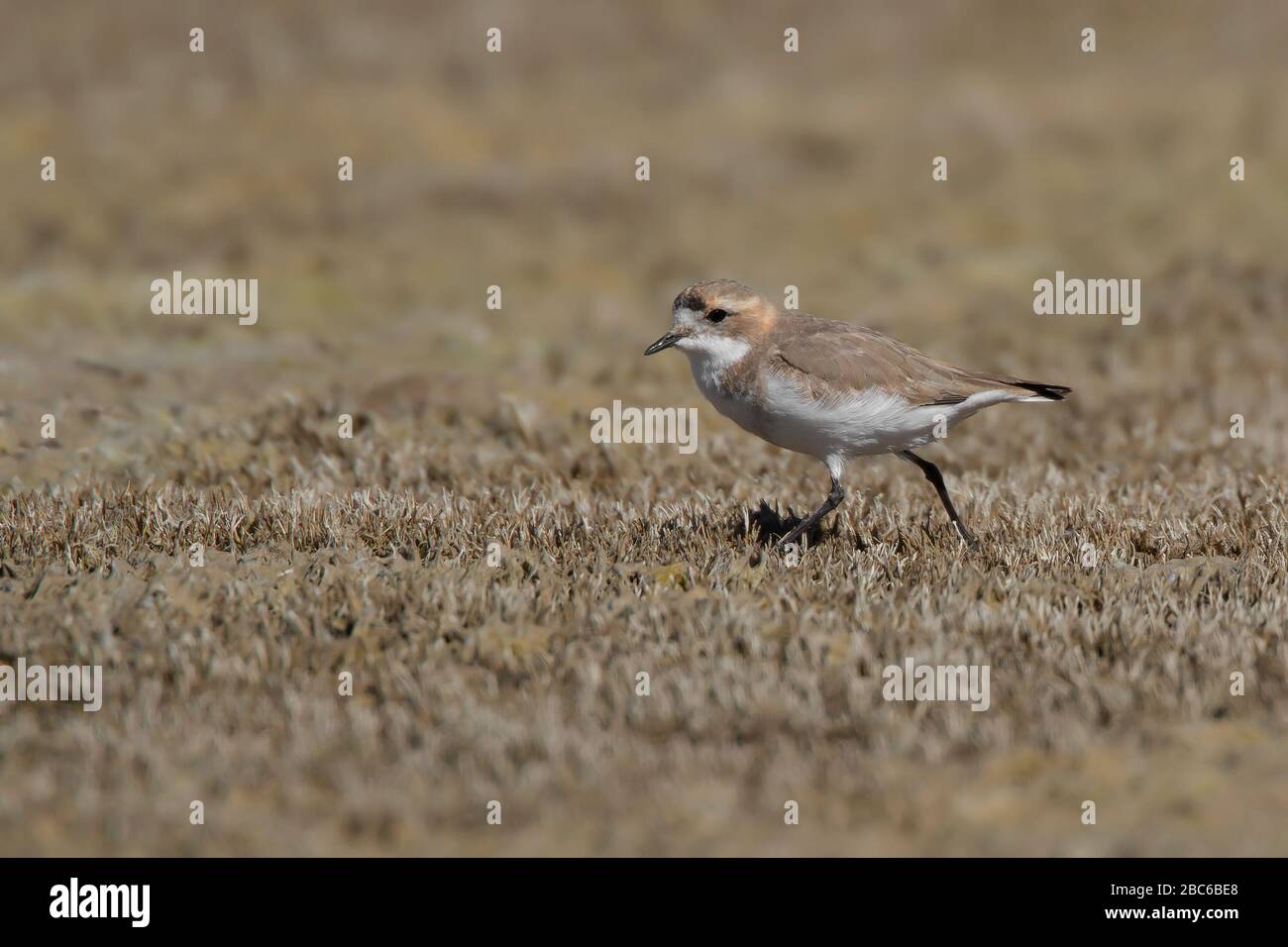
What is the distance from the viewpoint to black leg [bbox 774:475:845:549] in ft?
25.2

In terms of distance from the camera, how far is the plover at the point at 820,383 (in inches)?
303

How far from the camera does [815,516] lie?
304 inches

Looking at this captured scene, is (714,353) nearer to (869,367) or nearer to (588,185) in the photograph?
(869,367)

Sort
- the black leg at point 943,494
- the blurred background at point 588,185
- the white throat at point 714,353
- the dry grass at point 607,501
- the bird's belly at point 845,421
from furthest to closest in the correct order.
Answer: the blurred background at point 588,185 → the black leg at point 943,494 → the white throat at point 714,353 → the bird's belly at point 845,421 → the dry grass at point 607,501

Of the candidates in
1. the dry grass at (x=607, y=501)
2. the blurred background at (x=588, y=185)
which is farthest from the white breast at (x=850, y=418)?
the blurred background at (x=588, y=185)

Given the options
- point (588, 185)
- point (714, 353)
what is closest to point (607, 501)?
point (714, 353)

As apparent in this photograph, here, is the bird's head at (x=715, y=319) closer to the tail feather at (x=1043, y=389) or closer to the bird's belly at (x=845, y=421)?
the bird's belly at (x=845, y=421)

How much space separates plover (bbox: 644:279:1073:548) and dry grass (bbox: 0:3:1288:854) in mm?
→ 591

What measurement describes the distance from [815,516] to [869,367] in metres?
0.87

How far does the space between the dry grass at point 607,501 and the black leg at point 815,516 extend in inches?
6.2

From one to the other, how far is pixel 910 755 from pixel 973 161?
19891 millimetres

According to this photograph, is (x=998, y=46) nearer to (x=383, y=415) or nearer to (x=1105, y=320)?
(x=1105, y=320)

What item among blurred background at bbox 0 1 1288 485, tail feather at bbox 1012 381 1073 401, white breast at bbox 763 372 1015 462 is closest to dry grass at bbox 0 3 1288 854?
blurred background at bbox 0 1 1288 485

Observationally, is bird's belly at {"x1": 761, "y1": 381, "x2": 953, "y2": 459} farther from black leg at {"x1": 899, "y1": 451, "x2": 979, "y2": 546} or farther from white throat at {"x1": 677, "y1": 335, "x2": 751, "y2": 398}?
white throat at {"x1": 677, "y1": 335, "x2": 751, "y2": 398}
